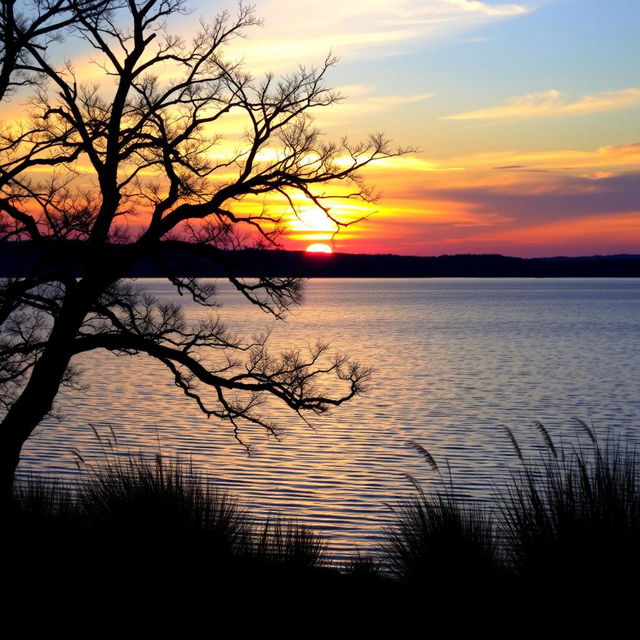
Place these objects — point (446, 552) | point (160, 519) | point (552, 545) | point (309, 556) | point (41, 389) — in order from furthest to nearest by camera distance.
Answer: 1. point (41, 389)
2. point (309, 556)
3. point (160, 519)
4. point (446, 552)
5. point (552, 545)

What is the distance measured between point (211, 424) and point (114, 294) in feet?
69.1

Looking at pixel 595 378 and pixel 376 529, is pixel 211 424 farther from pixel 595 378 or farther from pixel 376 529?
pixel 595 378

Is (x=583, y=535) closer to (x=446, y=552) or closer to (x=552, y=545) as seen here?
(x=552, y=545)

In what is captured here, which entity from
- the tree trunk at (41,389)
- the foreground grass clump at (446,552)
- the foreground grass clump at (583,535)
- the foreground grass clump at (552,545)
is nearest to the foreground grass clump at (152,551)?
the foreground grass clump at (446,552)

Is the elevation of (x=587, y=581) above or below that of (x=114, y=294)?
below

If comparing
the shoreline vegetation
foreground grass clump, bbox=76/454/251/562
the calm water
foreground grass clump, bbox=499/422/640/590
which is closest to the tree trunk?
the shoreline vegetation

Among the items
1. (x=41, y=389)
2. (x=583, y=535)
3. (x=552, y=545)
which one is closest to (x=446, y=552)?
(x=552, y=545)

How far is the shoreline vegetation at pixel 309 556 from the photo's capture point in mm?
7539

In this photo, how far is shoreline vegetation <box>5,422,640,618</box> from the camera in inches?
297

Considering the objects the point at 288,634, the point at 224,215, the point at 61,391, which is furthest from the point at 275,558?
the point at 61,391

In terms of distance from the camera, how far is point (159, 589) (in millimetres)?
8211

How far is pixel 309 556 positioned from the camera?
10.2 metres

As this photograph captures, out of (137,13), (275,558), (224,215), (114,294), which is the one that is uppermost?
(137,13)

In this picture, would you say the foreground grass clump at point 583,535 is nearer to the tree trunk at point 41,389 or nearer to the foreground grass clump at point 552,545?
the foreground grass clump at point 552,545
